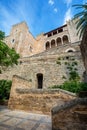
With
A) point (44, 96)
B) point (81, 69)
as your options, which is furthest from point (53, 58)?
point (44, 96)

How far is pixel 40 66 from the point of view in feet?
57.4

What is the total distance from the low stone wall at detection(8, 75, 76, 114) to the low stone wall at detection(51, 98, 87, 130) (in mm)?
2839

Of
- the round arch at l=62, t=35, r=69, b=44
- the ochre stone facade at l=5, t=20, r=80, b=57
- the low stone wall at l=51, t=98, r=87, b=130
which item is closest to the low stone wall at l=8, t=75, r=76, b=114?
the low stone wall at l=51, t=98, r=87, b=130

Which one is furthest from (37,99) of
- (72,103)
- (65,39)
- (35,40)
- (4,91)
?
(35,40)

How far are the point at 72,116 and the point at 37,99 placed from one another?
4.09 m

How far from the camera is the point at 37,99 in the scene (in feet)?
24.6

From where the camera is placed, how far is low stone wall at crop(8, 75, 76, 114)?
7.11 meters

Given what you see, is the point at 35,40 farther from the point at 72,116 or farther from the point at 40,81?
the point at 72,116

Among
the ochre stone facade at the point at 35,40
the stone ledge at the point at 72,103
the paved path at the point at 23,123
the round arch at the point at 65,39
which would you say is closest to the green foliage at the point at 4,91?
the paved path at the point at 23,123

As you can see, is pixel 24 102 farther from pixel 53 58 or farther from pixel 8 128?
pixel 53 58

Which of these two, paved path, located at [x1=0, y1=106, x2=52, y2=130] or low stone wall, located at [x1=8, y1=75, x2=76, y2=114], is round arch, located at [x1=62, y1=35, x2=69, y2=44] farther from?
paved path, located at [x1=0, y1=106, x2=52, y2=130]

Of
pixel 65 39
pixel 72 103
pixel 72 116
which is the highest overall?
pixel 65 39

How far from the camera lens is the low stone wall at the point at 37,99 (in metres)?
7.11

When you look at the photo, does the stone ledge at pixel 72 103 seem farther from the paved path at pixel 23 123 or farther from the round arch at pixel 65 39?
the round arch at pixel 65 39
